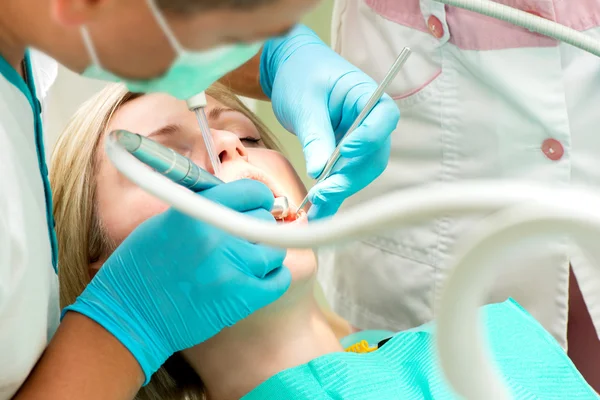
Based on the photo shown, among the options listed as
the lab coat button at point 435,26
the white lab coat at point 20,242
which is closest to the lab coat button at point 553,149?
the lab coat button at point 435,26

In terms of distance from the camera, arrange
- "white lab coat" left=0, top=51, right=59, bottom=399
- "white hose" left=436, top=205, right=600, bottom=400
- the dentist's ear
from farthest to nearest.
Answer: "white lab coat" left=0, top=51, right=59, bottom=399, the dentist's ear, "white hose" left=436, top=205, right=600, bottom=400

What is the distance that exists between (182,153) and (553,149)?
A: 727mm

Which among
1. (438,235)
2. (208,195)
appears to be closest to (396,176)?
(438,235)

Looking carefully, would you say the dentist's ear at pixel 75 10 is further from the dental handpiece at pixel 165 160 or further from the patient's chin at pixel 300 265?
the patient's chin at pixel 300 265

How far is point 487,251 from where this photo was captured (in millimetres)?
500

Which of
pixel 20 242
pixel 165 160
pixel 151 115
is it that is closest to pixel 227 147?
pixel 151 115

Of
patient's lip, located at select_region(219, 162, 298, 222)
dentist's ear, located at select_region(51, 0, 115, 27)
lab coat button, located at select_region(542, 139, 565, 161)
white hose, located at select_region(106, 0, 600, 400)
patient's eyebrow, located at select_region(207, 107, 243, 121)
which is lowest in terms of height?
patient's lip, located at select_region(219, 162, 298, 222)

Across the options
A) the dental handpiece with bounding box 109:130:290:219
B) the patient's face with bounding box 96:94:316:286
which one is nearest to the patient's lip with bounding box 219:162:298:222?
the patient's face with bounding box 96:94:316:286

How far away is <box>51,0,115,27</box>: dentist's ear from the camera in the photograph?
623 mm

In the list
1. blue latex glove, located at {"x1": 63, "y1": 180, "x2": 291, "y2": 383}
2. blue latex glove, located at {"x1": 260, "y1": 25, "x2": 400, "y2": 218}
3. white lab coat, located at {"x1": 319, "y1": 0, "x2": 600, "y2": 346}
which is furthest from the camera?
white lab coat, located at {"x1": 319, "y1": 0, "x2": 600, "y2": 346}

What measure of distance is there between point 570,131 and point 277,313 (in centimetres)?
69

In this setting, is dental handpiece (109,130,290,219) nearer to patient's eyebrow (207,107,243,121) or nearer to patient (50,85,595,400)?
patient (50,85,595,400)

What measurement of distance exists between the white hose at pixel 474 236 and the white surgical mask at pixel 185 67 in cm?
21

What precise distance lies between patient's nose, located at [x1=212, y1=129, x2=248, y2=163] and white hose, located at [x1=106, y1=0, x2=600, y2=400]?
0.60m
